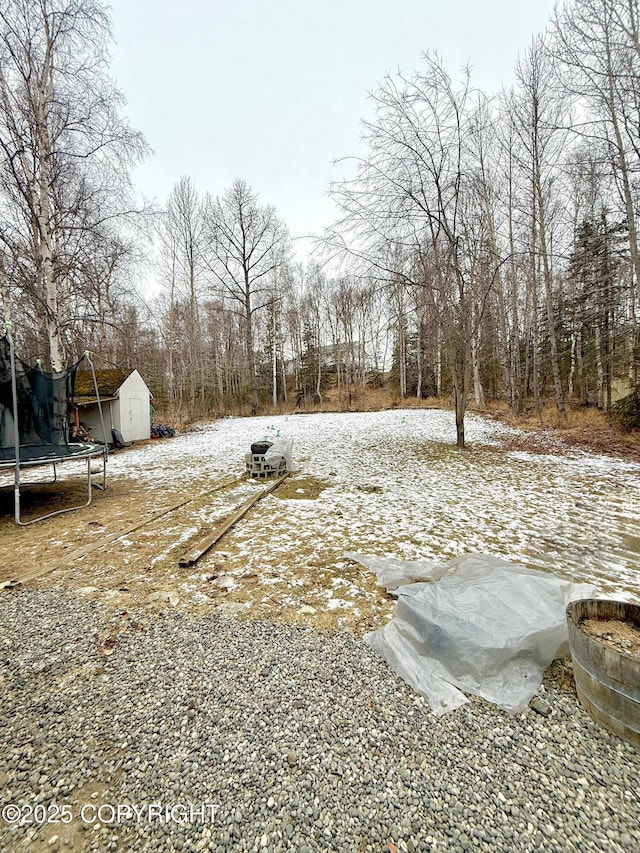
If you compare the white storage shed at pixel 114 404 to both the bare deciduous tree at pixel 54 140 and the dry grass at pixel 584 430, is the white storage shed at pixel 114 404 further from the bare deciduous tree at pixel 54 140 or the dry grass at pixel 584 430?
the dry grass at pixel 584 430

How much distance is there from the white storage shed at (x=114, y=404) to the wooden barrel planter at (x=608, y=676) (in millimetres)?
12160

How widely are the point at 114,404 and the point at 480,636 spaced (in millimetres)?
12863

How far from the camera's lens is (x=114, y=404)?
38.6 feet

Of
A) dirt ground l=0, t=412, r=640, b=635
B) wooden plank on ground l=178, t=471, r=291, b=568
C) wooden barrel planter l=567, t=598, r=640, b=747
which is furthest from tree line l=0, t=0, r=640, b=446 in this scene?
wooden barrel planter l=567, t=598, r=640, b=747

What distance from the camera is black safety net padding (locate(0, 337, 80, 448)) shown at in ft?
15.7

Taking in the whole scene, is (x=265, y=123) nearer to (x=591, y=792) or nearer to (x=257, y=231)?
(x=257, y=231)

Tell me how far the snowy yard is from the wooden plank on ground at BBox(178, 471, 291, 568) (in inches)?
3.9

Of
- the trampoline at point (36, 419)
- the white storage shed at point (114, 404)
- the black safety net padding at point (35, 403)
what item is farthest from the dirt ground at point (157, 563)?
the white storage shed at point (114, 404)

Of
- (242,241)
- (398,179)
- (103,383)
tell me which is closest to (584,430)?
(398,179)

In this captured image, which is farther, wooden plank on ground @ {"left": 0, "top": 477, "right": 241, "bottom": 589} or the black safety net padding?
the black safety net padding

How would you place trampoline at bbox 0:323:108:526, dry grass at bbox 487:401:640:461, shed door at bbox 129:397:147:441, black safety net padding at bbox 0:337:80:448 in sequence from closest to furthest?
1. trampoline at bbox 0:323:108:526
2. black safety net padding at bbox 0:337:80:448
3. dry grass at bbox 487:401:640:461
4. shed door at bbox 129:397:147:441

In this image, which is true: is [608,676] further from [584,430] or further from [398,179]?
[584,430]

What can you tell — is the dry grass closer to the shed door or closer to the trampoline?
the trampoline

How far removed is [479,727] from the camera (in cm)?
157
